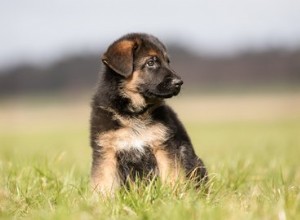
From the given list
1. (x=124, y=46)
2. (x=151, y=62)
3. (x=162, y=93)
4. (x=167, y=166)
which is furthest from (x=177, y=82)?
(x=167, y=166)

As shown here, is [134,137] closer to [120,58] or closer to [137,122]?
[137,122]

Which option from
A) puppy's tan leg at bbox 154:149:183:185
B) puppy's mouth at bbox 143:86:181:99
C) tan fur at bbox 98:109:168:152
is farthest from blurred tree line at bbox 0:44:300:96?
puppy's tan leg at bbox 154:149:183:185

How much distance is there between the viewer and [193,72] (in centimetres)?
7838

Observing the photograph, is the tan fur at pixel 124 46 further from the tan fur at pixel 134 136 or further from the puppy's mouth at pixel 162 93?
the tan fur at pixel 134 136

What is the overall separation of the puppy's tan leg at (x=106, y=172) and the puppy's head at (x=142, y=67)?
30.9 inches

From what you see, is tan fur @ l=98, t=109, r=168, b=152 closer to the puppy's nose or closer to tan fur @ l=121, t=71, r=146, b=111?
tan fur @ l=121, t=71, r=146, b=111

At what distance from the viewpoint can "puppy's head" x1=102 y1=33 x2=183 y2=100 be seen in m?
6.15

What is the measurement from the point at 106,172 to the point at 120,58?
48.4 inches

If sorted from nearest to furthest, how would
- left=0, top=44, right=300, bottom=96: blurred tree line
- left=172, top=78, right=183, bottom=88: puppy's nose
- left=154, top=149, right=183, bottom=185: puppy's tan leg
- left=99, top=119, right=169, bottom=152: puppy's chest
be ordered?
left=154, top=149, right=183, bottom=185: puppy's tan leg, left=99, top=119, right=169, bottom=152: puppy's chest, left=172, top=78, right=183, bottom=88: puppy's nose, left=0, top=44, right=300, bottom=96: blurred tree line

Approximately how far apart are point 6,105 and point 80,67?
19.8 m

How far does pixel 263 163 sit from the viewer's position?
30.7 feet

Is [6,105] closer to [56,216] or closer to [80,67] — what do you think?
[80,67]

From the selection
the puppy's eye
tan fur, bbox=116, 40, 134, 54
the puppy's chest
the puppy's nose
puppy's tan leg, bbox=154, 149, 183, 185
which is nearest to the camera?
puppy's tan leg, bbox=154, 149, 183, 185

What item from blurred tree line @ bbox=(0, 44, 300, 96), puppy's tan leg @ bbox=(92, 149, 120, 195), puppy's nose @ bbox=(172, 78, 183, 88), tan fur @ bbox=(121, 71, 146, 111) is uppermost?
puppy's nose @ bbox=(172, 78, 183, 88)
